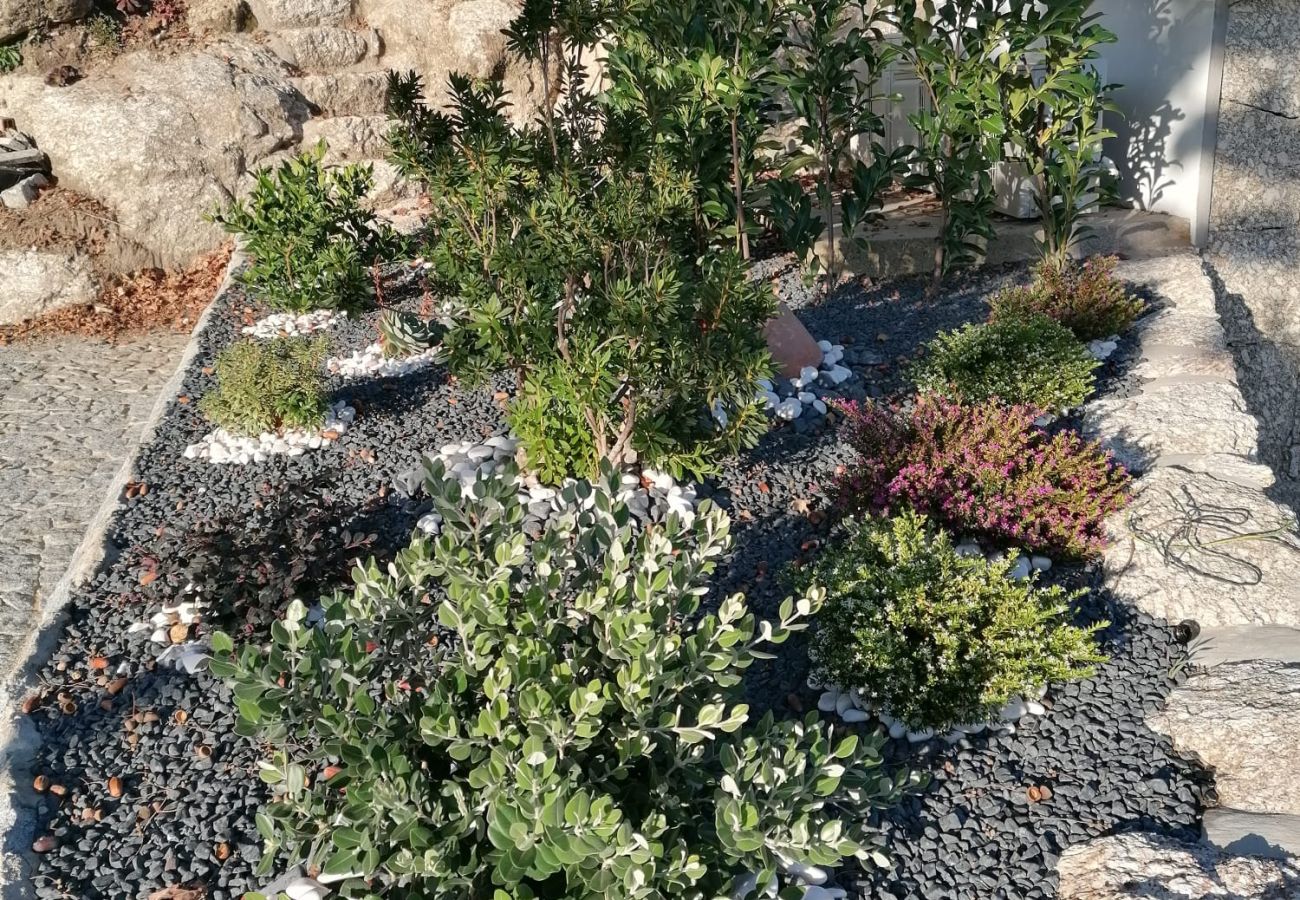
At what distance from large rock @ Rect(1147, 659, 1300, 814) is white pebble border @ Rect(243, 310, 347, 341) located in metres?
5.13

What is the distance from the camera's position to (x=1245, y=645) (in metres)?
3.28

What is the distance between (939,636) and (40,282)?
7.65 meters

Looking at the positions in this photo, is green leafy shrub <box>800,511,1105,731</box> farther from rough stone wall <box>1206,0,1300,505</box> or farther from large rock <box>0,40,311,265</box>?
large rock <box>0,40,311,265</box>

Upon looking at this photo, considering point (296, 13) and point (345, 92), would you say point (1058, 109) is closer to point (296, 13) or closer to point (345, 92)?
point (345, 92)

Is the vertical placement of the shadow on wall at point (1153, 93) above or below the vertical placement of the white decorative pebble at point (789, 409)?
above

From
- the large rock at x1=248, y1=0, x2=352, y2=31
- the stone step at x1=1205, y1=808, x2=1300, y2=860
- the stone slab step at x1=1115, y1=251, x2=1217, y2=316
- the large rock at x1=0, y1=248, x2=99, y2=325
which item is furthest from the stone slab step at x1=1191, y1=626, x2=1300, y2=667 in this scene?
the large rock at x1=248, y1=0, x2=352, y2=31

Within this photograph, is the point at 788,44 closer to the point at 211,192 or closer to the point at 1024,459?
the point at 1024,459

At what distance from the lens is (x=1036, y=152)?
6.04 m

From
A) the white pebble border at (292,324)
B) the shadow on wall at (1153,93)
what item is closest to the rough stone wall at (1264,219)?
the shadow on wall at (1153,93)

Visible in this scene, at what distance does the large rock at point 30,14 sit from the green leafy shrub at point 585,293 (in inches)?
276

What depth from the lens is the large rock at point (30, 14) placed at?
8719 mm

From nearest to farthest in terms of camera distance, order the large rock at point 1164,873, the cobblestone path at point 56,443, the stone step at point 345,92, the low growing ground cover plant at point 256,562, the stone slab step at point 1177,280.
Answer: the large rock at point 1164,873, the low growing ground cover plant at point 256,562, the cobblestone path at point 56,443, the stone slab step at point 1177,280, the stone step at point 345,92

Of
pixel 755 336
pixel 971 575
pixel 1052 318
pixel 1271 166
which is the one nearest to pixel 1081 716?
pixel 971 575

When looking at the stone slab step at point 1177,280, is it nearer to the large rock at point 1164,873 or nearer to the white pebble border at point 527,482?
the white pebble border at point 527,482
